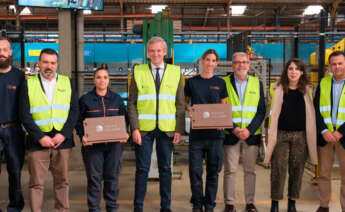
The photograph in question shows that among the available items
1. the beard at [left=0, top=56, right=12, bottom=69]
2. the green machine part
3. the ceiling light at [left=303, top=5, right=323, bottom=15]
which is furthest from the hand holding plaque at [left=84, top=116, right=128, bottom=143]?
the ceiling light at [left=303, top=5, right=323, bottom=15]

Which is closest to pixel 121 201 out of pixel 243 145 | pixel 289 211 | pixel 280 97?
pixel 243 145

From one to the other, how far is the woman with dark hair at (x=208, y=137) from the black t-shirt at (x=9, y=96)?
1.82 meters

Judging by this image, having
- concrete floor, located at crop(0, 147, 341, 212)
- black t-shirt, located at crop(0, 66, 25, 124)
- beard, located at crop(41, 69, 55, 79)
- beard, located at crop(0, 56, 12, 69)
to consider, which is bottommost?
concrete floor, located at crop(0, 147, 341, 212)

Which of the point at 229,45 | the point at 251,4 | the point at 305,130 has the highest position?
the point at 251,4

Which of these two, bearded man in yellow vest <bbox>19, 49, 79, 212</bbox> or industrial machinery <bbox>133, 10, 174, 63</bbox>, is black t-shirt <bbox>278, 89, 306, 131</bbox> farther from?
industrial machinery <bbox>133, 10, 174, 63</bbox>

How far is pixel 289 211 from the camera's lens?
391 cm

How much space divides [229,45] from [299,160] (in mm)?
5255

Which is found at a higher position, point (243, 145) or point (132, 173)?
point (243, 145)

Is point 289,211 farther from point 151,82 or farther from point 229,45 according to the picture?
point 229,45

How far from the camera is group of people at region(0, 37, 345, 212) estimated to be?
3.40 m

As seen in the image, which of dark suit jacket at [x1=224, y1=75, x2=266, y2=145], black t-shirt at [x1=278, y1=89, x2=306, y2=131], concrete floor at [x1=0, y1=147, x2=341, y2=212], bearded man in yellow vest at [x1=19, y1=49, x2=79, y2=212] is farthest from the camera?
concrete floor at [x1=0, y1=147, x2=341, y2=212]

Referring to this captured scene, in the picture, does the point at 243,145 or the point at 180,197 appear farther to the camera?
the point at 180,197

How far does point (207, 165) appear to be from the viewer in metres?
3.74

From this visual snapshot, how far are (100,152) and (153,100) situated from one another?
0.78 meters
